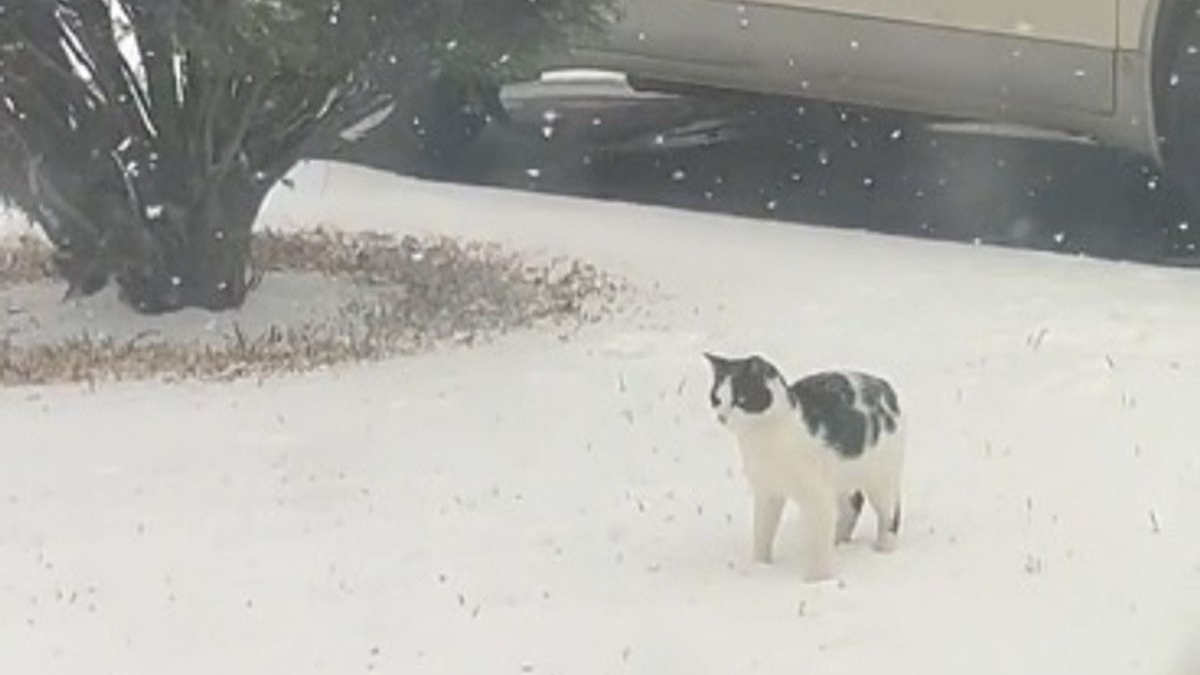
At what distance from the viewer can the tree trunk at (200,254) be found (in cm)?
901

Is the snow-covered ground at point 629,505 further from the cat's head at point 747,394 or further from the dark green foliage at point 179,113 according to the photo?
the dark green foliage at point 179,113

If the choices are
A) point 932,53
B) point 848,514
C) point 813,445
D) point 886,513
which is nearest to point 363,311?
point 932,53

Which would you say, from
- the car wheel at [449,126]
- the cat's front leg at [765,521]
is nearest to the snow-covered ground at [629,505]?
the cat's front leg at [765,521]

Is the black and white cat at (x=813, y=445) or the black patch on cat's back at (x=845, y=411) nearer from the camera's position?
the black and white cat at (x=813, y=445)

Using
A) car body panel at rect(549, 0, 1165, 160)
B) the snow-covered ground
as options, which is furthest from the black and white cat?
car body panel at rect(549, 0, 1165, 160)

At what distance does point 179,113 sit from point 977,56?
2926mm

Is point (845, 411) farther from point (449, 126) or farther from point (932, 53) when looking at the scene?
point (449, 126)

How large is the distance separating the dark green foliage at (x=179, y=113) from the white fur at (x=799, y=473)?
2.87m

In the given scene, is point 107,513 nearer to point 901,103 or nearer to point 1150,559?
point 1150,559

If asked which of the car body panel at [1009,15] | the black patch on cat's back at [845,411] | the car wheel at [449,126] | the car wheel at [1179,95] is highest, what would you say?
the car body panel at [1009,15]

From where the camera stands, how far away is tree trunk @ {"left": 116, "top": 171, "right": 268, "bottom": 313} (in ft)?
29.6

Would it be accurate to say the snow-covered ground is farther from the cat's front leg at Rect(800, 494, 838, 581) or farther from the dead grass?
the dead grass

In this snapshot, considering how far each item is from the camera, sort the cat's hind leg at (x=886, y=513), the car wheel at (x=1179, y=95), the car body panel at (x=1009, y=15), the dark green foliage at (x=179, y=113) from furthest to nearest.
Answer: the car wheel at (x=1179, y=95), the car body panel at (x=1009, y=15), the dark green foliage at (x=179, y=113), the cat's hind leg at (x=886, y=513)

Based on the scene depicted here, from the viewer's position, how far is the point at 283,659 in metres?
5.71
